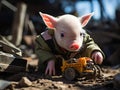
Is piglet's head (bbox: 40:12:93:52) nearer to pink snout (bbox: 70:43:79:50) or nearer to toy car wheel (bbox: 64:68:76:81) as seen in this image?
pink snout (bbox: 70:43:79:50)

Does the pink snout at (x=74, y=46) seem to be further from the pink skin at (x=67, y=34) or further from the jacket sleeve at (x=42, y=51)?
the jacket sleeve at (x=42, y=51)

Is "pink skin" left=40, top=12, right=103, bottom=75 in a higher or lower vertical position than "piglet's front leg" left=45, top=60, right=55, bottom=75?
higher

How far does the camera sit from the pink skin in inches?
136

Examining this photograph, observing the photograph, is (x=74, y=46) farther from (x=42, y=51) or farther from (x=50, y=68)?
(x=42, y=51)

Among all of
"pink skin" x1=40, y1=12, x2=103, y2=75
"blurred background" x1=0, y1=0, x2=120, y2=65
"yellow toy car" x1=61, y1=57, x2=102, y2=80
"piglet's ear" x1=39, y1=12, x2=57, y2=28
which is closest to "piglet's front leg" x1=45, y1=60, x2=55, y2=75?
"pink skin" x1=40, y1=12, x2=103, y2=75

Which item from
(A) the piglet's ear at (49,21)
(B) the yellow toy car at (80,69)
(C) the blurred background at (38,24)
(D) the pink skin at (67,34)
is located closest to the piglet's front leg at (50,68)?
(D) the pink skin at (67,34)

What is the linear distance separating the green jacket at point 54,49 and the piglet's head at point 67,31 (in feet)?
0.41

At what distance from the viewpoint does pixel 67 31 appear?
347 centimetres

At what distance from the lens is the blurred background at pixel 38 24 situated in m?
6.80

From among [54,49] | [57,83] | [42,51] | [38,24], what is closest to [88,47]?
[54,49]

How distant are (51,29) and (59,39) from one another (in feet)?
0.57

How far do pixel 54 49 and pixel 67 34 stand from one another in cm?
35

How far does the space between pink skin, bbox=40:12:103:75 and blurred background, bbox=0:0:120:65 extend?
8.16 ft

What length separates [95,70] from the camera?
341cm
